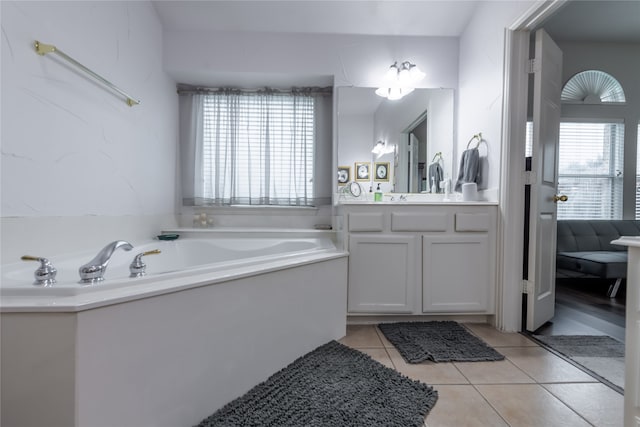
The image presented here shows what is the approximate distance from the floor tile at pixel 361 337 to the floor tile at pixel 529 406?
1.87 feet

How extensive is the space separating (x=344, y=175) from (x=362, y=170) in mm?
159

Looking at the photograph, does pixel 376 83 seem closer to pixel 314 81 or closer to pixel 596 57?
pixel 314 81

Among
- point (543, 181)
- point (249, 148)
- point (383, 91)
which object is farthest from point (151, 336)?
point (383, 91)

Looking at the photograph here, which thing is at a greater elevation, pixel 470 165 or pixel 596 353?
pixel 470 165

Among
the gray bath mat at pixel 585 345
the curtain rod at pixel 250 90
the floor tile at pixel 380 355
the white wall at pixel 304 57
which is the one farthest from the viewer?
the curtain rod at pixel 250 90

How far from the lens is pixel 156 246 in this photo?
1.97 meters

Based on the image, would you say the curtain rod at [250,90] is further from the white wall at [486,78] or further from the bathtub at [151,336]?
the bathtub at [151,336]

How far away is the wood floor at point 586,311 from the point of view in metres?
1.91

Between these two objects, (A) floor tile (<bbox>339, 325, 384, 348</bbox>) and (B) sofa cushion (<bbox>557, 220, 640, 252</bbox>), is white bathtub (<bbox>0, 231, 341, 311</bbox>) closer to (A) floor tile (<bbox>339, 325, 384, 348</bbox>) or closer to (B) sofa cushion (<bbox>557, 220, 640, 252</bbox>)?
(A) floor tile (<bbox>339, 325, 384, 348</bbox>)

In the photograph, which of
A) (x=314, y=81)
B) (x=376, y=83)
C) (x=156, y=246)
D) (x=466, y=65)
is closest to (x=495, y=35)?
(x=466, y=65)

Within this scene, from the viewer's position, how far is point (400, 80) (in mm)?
2469

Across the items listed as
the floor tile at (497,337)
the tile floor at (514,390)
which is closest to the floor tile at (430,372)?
the tile floor at (514,390)

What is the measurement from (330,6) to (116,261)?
2.28 m

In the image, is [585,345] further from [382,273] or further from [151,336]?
[151,336]
